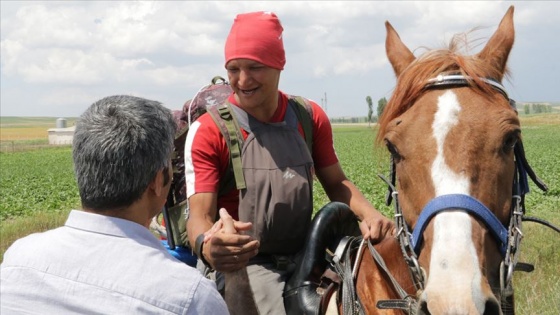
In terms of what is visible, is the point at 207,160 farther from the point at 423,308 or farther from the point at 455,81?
the point at 423,308

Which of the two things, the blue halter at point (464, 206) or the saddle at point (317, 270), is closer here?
the blue halter at point (464, 206)

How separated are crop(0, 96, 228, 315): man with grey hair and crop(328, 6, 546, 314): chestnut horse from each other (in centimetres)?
97

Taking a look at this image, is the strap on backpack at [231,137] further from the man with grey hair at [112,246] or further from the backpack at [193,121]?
the man with grey hair at [112,246]

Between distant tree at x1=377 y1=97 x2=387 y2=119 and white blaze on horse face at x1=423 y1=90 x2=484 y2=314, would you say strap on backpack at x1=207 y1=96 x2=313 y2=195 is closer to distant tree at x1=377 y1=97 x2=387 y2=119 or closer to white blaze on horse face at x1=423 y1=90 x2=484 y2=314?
distant tree at x1=377 y1=97 x2=387 y2=119

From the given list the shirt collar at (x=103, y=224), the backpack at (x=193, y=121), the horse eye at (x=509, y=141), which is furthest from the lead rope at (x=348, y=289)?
the shirt collar at (x=103, y=224)

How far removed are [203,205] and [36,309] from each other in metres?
1.60

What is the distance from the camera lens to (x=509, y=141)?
8.94 feet

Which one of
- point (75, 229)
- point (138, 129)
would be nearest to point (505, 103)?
point (138, 129)

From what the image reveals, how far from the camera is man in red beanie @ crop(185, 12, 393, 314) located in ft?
10.7

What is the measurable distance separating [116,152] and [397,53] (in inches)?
80.0

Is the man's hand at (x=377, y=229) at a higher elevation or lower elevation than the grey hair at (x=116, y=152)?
lower

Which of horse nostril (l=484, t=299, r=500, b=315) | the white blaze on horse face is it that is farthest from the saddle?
horse nostril (l=484, t=299, r=500, b=315)

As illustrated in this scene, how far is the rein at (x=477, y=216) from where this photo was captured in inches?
98.1

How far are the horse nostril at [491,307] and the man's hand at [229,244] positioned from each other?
0.94 meters
